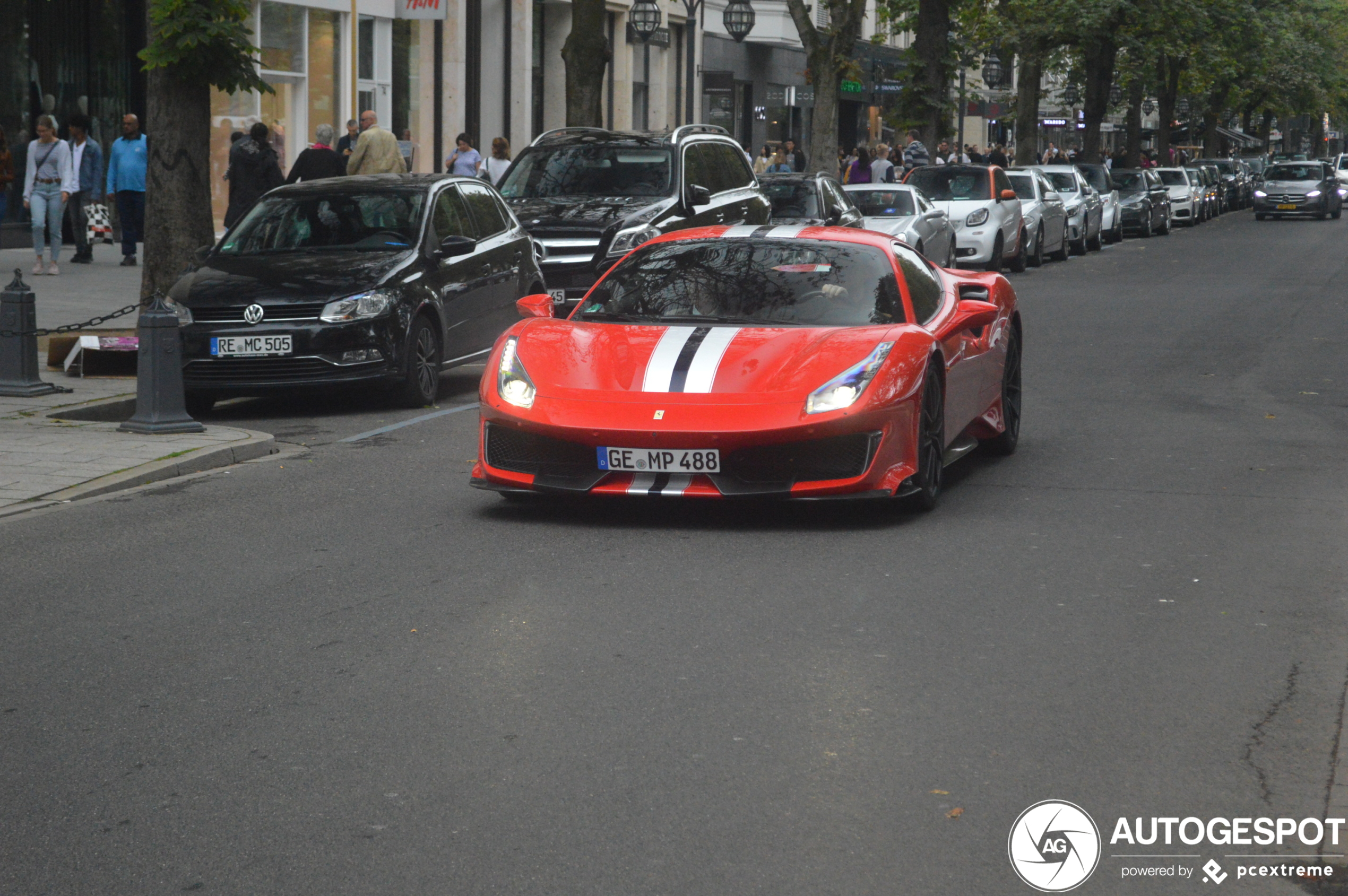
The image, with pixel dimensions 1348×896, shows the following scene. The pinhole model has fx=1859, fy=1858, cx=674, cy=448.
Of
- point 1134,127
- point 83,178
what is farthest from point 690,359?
point 1134,127

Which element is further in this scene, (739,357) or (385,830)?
(739,357)

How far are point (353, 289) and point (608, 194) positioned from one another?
6386 millimetres

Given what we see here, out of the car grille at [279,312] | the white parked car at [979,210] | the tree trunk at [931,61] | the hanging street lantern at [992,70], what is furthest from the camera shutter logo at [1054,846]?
the hanging street lantern at [992,70]

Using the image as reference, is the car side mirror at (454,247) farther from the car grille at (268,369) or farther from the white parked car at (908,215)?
the white parked car at (908,215)

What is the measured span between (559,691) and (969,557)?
8.16ft

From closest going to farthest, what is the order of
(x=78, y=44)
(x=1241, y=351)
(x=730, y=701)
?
(x=730, y=701), (x=1241, y=351), (x=78, y=44)

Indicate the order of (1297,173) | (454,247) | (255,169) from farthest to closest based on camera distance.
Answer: (1297,173) < (255,169) < (454,247)

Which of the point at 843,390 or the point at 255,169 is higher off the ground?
the point at 255,169

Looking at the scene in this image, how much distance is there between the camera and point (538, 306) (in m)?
9.10

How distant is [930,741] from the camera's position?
4973mm

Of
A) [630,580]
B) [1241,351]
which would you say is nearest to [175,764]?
[630,580]

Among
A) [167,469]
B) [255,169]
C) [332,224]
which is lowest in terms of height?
[167,469]

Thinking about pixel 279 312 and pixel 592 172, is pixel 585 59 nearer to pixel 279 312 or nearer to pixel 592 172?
pixel 592 172

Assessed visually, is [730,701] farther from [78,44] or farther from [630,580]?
[78,44]
